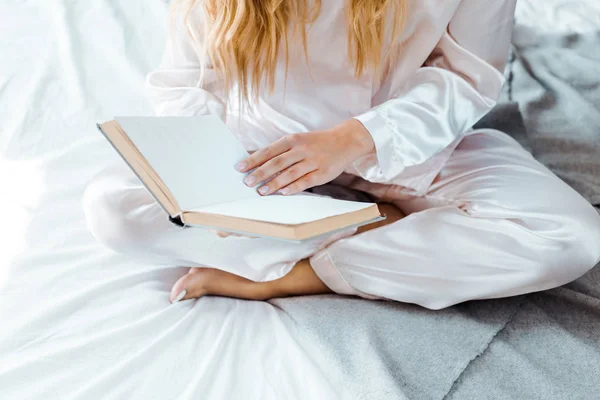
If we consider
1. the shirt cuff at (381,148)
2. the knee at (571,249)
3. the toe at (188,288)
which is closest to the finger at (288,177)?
the shirt cuff at (381,148)

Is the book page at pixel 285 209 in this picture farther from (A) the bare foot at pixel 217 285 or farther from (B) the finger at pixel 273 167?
(A) the bare foot at pixel 217 285

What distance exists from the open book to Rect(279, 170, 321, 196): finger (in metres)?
0.03

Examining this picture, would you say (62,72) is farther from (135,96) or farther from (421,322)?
(421,322)

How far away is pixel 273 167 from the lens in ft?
2.53

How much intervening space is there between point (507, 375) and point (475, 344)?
0.06 metres

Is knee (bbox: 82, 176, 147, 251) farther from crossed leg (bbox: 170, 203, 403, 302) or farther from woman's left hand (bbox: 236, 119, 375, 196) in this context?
woman's left hand (bbox: 236, 119, 375, 196)

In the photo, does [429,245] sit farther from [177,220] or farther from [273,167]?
[177,220]

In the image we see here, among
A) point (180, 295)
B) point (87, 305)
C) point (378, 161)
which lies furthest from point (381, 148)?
point (87, 305)

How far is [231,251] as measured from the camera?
92cm

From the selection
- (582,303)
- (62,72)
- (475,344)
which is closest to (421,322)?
(475,344)

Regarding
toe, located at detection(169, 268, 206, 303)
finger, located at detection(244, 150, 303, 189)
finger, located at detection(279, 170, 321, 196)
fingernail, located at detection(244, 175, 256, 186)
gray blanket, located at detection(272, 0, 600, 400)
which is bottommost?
gray blanket, located at detection(272, 0, 600, 400)

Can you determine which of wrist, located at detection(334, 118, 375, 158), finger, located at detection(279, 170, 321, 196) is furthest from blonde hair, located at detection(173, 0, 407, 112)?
finger, located at detection(279, 170, 321, 196)

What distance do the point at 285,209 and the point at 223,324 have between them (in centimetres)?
24

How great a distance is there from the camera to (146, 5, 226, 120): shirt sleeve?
100cm
